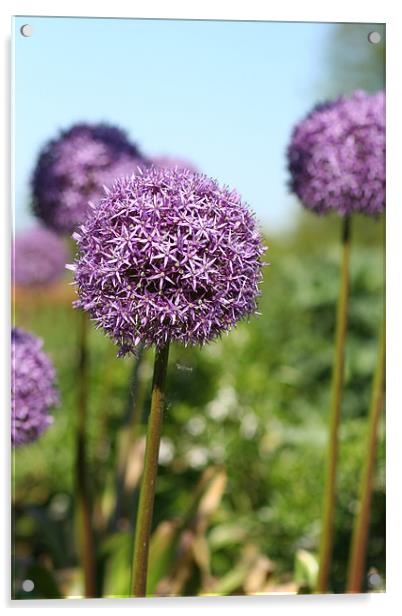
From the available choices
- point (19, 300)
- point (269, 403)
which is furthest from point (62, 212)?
point (269, 403)

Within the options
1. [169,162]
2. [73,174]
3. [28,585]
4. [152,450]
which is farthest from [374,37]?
[28,585]

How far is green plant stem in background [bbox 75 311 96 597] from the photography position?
239 cm

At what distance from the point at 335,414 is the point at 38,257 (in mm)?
1015

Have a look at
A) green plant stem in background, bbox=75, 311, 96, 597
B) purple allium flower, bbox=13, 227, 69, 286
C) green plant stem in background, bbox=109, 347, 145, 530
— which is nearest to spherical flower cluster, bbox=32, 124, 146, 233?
purple allium flower, bbox=13, 227, 69, 286

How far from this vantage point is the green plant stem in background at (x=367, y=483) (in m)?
2.32

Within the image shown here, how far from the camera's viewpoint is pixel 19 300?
8.14 ft

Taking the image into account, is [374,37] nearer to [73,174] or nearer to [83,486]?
[73,174]

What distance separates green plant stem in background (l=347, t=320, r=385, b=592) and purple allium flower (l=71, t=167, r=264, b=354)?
3.14 feet

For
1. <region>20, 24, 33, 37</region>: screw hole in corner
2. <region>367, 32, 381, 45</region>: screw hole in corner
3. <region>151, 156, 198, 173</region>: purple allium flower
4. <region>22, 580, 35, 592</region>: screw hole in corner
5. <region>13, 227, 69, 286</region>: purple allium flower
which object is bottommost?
<region>22, 580, 35, 592</region>: screw hole in corner

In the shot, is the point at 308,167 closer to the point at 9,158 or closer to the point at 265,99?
the point at 265,99

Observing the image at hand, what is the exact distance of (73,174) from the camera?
2.26m

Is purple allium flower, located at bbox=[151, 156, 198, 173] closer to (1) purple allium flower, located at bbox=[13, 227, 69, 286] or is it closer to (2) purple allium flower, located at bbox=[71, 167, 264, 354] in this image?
(1) purple allium flower, located at bbox=[13, 227, 69, 286]

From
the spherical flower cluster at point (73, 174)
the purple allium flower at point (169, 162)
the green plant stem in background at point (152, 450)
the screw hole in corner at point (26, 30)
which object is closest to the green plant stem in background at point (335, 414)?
the purple allium flower at point (169, 162)

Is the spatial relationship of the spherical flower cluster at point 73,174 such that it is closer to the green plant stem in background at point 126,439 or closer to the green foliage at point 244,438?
the green foliage at point 244,438
